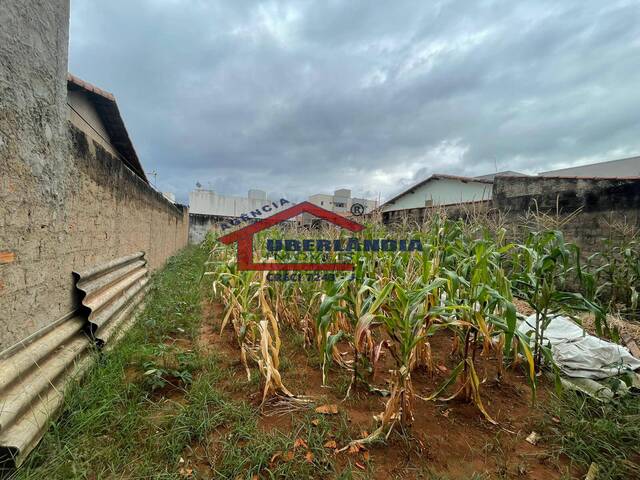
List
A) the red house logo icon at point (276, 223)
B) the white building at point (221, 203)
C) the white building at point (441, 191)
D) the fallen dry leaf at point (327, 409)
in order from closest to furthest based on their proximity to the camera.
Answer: the fallen dry leaf at point (327, 409), the red house logo icon at point (276, 223), the white building at point (441, 191), the white building at point (221, 203)

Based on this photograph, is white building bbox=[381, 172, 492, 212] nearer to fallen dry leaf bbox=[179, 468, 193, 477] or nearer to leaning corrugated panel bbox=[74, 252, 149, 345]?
leaning corrugated panel bbox=[74, 252, 149, 345]

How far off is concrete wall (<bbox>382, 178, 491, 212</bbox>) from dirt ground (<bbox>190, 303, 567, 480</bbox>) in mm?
8487

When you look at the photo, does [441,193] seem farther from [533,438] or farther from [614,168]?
[533,438]

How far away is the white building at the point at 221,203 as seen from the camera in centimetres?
1853

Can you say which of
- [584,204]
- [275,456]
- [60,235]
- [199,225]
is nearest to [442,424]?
[275,456]

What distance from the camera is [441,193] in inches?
471

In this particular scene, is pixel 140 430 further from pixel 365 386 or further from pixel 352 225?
pixel 352 225

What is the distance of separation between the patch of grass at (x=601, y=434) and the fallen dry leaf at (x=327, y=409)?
3.36ft

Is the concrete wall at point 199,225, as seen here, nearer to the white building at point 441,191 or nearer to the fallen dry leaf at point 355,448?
the white building at point 441,191

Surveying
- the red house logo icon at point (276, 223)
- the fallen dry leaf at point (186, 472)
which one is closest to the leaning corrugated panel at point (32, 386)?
the fallen dry leaf at point (186, 472)

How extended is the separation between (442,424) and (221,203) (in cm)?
2000

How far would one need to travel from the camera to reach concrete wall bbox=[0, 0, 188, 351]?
3.85 ft

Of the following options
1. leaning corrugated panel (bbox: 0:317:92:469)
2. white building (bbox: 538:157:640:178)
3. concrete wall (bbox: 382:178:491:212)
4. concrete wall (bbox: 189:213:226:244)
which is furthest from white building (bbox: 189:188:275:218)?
white building (bbox: 538:157:640:178)

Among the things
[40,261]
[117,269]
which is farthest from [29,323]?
[117,269]
